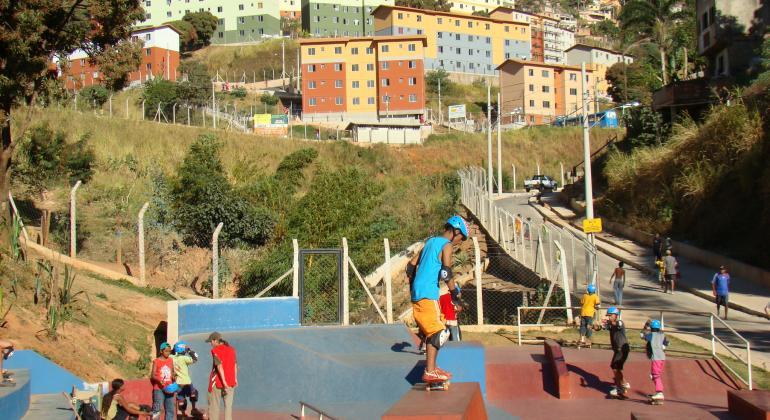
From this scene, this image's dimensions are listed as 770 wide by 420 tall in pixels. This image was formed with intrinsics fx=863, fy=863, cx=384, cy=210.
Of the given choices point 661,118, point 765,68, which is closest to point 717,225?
point 765,68

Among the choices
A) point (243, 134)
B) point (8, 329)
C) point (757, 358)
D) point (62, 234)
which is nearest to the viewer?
point (8, 329)

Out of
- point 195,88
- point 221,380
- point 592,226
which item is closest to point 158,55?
point 195,88

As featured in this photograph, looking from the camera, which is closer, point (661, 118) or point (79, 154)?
point (79, 154)

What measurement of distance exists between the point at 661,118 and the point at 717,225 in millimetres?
15925

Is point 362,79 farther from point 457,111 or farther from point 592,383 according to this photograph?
point 592,383

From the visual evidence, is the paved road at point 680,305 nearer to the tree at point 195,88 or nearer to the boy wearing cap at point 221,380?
the boy wearing cap at point 221,380

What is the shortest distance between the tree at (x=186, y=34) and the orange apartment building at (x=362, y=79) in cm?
4104

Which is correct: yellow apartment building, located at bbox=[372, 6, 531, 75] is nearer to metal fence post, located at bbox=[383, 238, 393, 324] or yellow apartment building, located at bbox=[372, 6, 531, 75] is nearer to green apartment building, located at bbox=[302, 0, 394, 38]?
green apartment building, located at bbox=[302, 0, 394, 38]

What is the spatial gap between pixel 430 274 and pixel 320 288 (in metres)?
9.80

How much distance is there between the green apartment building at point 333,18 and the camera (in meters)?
135

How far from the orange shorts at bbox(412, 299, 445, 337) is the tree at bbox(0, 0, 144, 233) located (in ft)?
34.7

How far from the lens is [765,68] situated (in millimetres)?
40188

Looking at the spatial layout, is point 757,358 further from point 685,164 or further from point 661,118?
point 661,118

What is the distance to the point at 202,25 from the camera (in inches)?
5123
